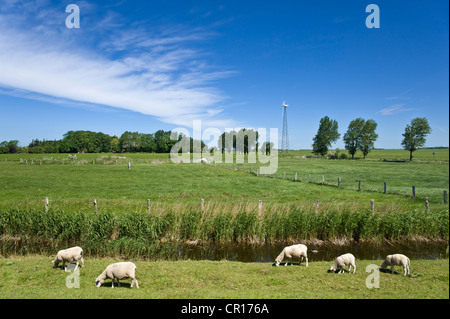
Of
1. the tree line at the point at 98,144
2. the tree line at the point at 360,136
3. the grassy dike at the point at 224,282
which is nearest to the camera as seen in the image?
the grassy dike at the point at 224,282

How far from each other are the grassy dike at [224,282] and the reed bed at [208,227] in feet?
10.5

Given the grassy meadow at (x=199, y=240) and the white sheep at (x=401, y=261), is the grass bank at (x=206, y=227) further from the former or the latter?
the white sheep at (x=401, y=261)

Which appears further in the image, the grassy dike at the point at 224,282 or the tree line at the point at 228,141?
the tree line at the point at 228,141

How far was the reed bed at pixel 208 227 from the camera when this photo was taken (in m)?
13.7

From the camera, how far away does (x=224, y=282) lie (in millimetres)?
8438

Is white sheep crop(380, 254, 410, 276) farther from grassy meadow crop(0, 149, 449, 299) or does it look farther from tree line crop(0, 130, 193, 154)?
tree line crop(0, 130, 193, 154)

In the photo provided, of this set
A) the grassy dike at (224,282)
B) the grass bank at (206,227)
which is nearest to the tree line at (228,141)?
the grass bank at (206,227)

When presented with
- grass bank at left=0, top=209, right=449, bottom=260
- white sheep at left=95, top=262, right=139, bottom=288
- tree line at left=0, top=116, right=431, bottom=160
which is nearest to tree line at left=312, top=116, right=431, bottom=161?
tree line at left=0, top=116, right=431, bottom=160

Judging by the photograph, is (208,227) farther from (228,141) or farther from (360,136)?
(228,141)

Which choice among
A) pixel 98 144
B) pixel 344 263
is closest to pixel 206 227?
pixel 344 263

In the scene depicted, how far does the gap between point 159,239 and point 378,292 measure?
424 inches

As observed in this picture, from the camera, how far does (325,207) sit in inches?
637

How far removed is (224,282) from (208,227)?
247 inches
